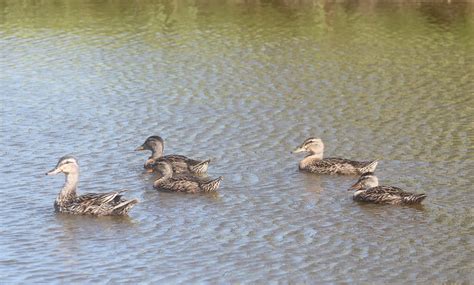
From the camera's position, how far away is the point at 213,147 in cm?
1628

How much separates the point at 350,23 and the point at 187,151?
10130mm

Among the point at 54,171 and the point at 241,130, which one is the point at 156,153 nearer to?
the point at 241,130

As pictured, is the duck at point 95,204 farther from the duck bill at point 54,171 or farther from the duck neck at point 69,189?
the duck bill at point 54,171

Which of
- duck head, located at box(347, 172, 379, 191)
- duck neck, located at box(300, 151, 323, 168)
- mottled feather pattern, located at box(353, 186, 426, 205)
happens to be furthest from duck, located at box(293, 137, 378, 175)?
mottled feather pattern, located at box(353, 186, 426, 205)

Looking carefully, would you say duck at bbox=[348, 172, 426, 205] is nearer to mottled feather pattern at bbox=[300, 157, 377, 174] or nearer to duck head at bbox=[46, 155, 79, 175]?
mottled feather pattern at bbox=[300, 157, 377, 174]

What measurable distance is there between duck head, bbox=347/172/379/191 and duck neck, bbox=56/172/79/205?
3209 mm

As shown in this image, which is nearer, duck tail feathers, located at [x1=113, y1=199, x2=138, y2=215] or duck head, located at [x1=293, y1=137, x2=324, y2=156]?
duck tail feathers, located at [x1=113, y1=199, x2=138, y2=215]

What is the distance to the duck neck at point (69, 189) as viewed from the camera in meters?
13.3

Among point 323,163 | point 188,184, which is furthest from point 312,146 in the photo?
point 188,184

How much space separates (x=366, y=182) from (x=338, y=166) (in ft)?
3.63

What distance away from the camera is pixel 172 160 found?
15219 mm

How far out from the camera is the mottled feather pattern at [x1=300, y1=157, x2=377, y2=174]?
1491 cm

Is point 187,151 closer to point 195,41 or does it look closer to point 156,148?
point 156,148

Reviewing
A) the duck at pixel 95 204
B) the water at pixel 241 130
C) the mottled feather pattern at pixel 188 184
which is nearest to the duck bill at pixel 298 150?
the water at pixel 241 130
